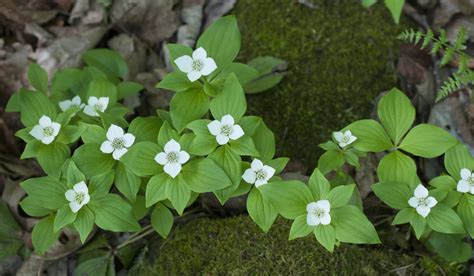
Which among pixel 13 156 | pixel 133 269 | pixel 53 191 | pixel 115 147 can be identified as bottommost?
pixel 133 269

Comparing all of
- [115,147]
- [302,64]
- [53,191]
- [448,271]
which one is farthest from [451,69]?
[53,191]

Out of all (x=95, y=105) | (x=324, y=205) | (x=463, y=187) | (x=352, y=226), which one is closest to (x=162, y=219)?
(x=95, y=105)

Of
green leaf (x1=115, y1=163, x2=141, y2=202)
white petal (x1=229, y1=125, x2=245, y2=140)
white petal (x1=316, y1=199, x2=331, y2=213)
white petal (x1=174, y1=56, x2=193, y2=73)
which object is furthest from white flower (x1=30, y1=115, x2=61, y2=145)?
white petal (x1=316, y1=199, x2=331, y2=213)

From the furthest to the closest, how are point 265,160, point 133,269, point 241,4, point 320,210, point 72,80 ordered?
1. point 241,4
2. point 72,80
3. point 133,269
4. point 265,160
5. point 320,210

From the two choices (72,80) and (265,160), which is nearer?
(265,160)

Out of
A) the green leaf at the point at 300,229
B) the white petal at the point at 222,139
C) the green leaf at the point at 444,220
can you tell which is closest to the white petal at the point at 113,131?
the white petal at the point at 222,139

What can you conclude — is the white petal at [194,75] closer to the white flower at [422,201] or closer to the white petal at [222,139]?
the white petal at [222,139]

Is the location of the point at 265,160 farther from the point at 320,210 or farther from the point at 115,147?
the point at 115,147
